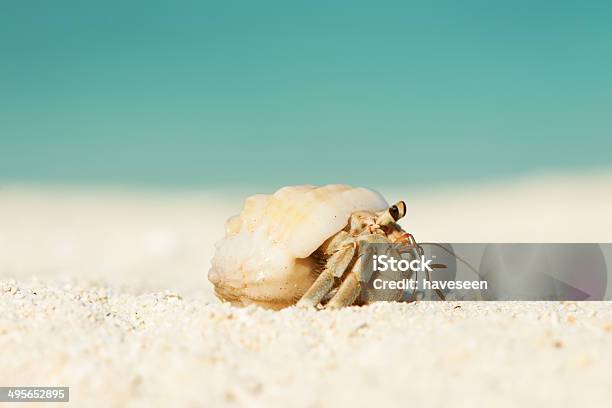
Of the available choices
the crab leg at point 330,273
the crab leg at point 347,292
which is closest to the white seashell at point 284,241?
the crab leg at point 330,273

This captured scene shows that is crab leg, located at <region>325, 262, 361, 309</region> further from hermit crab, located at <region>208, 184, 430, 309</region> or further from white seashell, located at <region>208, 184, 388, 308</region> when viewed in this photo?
white seashell, located at <region>208, 184, 388, 308</region>

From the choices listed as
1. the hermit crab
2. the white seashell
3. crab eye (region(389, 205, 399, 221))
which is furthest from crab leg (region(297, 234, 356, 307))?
crab eye (region(389, 205, 399, 221))

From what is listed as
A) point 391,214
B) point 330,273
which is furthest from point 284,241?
point 391,214

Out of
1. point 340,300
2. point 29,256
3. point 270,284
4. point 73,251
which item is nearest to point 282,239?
point 270,284

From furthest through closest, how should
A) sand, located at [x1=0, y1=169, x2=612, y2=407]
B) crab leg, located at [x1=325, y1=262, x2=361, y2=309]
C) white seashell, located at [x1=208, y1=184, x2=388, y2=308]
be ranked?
1. white seashell, located at [x1=208, y1=184, x2=388, y2=308]
2. crab leg, located at [x1=325, y1=262, x2=361, y2=309]
3. sand, located at [x1=0, y1=169, x2=612, y2=407]

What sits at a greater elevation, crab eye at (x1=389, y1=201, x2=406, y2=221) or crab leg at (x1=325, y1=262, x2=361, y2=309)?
crab eye at (x1=389, y1=201, x2=406, y2=221)

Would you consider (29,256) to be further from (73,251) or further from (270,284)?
(270,284)

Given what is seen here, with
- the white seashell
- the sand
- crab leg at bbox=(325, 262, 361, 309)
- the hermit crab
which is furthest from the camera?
the white seashell

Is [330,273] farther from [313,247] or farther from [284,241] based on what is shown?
[284,241]

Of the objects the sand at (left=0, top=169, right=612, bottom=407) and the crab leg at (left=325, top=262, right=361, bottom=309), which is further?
the crab leg at (left=325, top=262, right=361, bottom=309)
